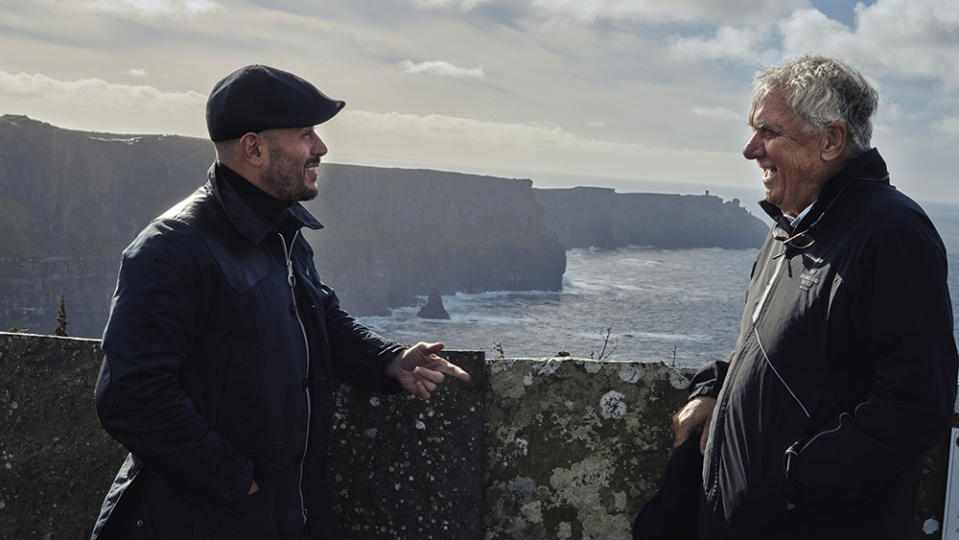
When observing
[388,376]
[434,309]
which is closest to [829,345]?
[388,376]

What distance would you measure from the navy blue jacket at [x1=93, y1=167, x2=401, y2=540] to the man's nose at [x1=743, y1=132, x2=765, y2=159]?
1672 mm

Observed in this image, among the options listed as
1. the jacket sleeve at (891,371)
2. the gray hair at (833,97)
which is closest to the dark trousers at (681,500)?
the jacket sleeve at (891,371)

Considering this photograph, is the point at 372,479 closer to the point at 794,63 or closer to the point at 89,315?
the point at 794,63

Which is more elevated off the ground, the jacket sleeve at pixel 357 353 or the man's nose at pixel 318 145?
the man's nose at pixel 318 145

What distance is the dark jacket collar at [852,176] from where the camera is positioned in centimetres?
253

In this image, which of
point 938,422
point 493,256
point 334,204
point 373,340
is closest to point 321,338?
point 373,340

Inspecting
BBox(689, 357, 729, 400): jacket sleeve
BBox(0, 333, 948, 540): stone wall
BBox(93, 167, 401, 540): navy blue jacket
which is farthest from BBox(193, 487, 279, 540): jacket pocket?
BBox(689, 357, 729, 400): jacket sleeve

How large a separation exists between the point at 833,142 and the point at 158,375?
92.9 inches

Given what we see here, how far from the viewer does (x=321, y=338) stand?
2869mm

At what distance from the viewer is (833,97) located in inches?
102

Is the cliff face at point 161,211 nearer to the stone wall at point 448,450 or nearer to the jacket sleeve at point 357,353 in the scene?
the stone wall at point 448,450

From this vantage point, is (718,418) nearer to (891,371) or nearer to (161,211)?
(891,371)

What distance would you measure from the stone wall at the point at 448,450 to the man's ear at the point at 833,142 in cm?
117

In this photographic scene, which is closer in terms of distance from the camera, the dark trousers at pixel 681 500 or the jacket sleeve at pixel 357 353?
the dark trousers at pixel 681 500
